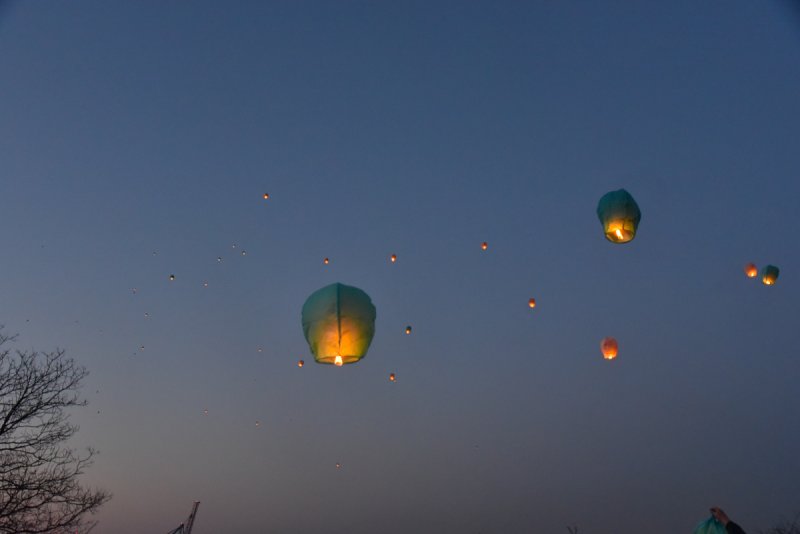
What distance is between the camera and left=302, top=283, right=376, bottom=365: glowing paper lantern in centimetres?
440

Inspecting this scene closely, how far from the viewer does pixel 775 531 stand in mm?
40375

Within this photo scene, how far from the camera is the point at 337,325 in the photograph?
4395mm

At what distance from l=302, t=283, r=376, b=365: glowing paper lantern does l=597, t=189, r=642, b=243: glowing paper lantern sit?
3638 mm

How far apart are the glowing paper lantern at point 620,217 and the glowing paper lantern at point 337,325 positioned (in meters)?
3.64

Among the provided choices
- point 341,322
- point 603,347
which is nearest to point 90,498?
point 341,322

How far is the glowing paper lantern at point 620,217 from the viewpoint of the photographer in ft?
21.8

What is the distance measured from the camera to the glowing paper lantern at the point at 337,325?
4.40 m

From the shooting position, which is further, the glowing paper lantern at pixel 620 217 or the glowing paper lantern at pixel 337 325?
the glowing paper lantern at pixel 620 217

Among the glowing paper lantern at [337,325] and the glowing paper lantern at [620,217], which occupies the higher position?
the glowing paper lantern at [620,217]

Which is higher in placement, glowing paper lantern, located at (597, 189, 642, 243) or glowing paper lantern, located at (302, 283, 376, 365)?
glowing paper lantern, located at (597, 189, 642, 243)

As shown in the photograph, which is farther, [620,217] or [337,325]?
[620,217]

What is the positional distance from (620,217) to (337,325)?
4028 mm

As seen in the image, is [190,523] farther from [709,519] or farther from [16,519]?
[709,519]

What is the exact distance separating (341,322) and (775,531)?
1950 inches
